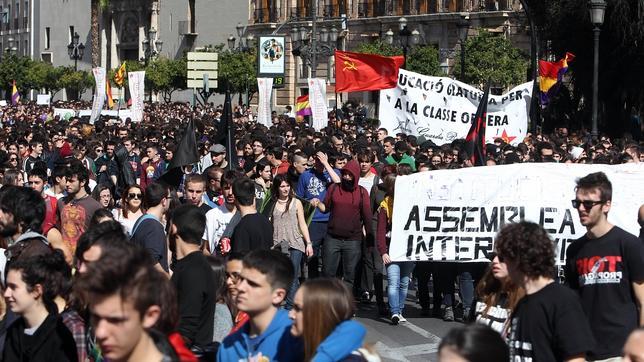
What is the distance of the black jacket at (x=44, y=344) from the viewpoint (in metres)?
5.69

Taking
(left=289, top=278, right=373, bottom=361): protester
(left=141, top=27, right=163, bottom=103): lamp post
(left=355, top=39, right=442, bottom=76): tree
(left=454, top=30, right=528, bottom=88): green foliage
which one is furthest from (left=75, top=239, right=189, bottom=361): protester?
(left=141, top=27, right=163, bottom=103): lamp post

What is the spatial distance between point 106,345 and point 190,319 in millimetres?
2428

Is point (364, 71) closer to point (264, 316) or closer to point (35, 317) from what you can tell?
point (35, 317)

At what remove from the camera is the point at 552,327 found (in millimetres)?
5598

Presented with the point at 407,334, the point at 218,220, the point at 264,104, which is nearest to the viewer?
the point at 218,220

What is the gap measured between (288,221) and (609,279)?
19.8 ft

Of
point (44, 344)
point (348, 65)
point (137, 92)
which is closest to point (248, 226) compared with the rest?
point (44, 344)

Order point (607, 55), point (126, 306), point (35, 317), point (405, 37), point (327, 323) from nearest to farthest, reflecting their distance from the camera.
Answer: point (126, 306) → point (327, 323) → point (35, 317) → point (607, 55) → point (405, 37)

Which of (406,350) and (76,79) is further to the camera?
(76,79)

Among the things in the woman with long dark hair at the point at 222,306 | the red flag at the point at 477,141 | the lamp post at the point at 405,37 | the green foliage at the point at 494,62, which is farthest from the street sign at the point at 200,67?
the woman with long dark hair at the point at 222,306

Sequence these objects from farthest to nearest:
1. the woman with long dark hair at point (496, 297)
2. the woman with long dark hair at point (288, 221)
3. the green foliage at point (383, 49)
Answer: the green foliage at point (383, 49), the woman with long dark hair at point (288, 221), the woman with long dark hair at point (496, 297)

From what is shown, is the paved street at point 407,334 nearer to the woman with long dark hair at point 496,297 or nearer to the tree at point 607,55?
the woman with long dark hair at point 496,297

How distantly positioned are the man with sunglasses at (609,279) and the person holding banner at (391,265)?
18.8 ft

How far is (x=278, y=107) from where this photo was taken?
6969 centimetres
